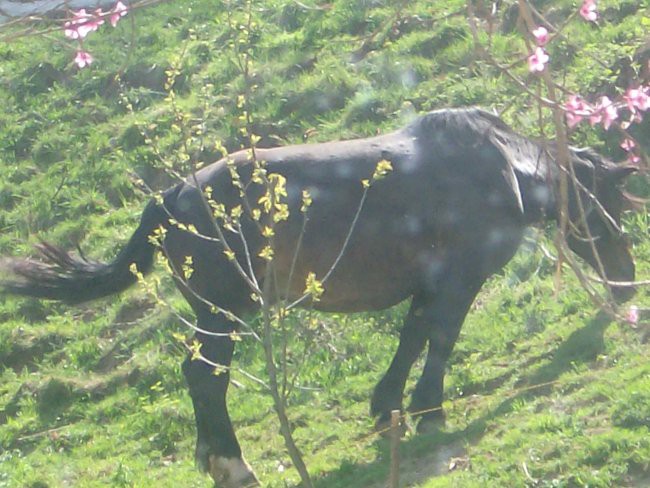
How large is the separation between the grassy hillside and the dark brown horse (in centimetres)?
43

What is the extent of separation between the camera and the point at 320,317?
950 centimetres

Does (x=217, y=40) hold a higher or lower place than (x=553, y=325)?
higher

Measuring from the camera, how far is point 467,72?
1220cm

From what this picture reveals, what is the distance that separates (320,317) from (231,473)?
2.43 m

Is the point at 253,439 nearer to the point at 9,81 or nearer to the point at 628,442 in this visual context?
the point at 628,442

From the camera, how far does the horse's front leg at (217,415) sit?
23.8 feet

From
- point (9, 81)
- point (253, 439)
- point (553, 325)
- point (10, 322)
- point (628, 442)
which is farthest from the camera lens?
point (9, 81)

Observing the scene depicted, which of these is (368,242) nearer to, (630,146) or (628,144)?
(630,146)

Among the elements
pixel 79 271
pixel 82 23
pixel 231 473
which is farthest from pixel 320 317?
pixel 82 23

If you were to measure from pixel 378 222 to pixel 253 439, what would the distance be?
182cm

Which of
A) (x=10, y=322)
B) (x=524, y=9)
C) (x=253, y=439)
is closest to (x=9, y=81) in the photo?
(x=10, y=322)

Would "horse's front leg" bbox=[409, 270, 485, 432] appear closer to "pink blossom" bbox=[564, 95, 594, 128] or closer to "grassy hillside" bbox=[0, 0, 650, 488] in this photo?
"grassy hillside" bbox=[0, 0, 650, 488]


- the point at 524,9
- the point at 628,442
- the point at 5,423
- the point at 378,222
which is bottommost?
the point at 5,423

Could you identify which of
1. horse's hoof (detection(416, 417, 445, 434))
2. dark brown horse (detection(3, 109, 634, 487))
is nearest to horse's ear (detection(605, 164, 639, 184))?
dark brown horse (detection(3, 109, 634, 487))
